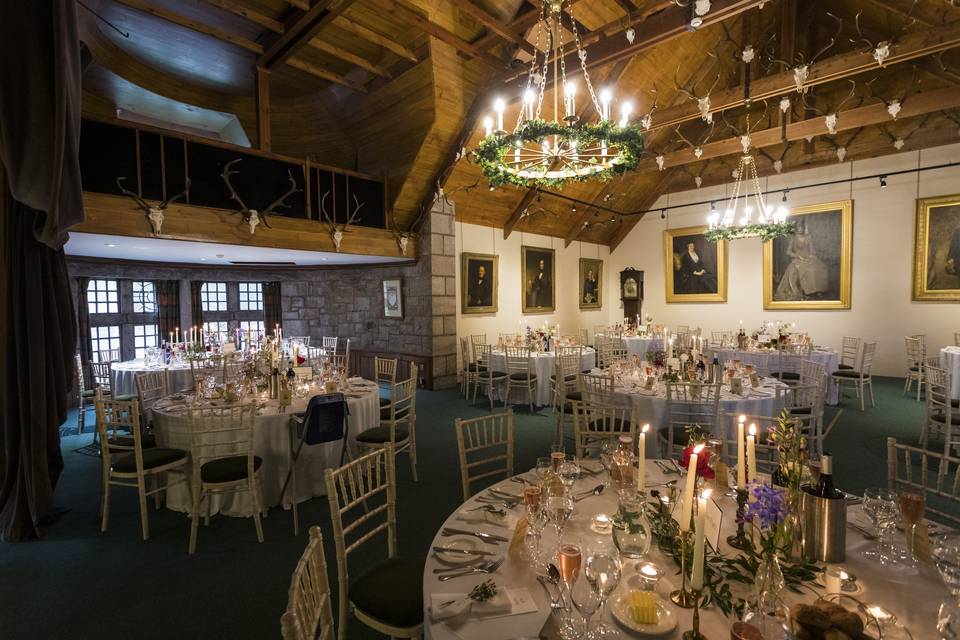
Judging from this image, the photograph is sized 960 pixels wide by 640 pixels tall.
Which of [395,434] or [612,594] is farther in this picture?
[395,434]

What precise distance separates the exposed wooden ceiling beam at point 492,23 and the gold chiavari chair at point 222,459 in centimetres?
545

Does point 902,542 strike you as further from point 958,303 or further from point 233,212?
point 958,303

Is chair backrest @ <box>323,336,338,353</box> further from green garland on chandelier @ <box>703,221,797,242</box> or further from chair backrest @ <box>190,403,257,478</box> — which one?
green garland on chandelier @ <box>703,221,797,242</box>

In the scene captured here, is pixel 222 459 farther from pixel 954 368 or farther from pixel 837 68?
pixel 837 68

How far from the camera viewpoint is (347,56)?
6664mm

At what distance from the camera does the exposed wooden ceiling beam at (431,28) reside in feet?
18.7

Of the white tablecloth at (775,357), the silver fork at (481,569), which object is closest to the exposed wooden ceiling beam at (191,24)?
the silver fork at (481,569)

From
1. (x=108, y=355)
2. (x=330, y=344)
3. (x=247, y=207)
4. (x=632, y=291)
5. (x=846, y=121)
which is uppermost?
(x=846, y=121)

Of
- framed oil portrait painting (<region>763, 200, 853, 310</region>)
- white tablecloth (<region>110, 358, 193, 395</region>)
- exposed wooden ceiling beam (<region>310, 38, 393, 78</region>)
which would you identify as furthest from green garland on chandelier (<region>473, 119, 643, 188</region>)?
framed oil portrait painting (<region>763, 200, 853, 310</region>)

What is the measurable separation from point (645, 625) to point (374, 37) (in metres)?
7.26

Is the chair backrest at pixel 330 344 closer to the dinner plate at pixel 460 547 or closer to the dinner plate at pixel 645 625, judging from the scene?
the dinner plate at pixel 460 547

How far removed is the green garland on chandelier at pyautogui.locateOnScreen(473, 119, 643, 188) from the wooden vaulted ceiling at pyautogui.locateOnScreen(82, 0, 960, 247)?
9.13 ft

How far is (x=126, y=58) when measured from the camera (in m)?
7.02

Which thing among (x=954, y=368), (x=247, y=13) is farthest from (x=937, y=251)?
(x=247, y=13)
